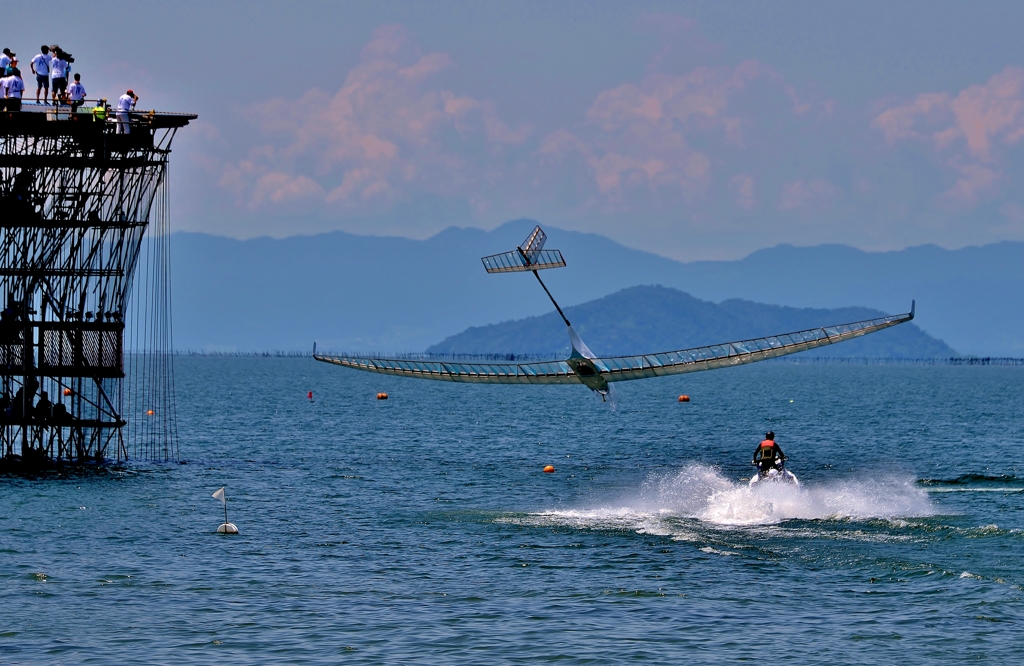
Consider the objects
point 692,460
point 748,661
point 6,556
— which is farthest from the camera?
point 692,460

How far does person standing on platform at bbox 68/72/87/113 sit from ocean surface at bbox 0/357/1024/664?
18.3m

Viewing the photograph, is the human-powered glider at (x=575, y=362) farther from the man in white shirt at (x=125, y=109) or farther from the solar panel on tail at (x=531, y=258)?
the man in white shirt at (x=125, y=109)

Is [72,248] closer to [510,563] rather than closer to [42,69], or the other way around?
[42,69]

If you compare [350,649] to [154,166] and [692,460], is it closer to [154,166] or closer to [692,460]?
[154,166]

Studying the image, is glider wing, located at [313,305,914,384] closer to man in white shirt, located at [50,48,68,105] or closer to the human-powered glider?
Result: the human-powered glider

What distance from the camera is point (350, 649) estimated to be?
34594 mm

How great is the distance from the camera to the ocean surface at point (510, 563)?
3522 cm

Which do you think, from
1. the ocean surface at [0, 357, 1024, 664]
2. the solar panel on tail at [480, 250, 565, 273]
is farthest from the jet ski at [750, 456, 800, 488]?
the solar panel on tail at [480, 250, 565, 273]

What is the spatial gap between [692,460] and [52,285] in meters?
42.2

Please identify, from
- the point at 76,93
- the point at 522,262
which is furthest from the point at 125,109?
the point at 522,262

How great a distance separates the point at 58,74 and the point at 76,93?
156 cm

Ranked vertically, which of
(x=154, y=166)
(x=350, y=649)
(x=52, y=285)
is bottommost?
(x=350, y=649)

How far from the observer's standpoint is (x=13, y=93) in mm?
64625

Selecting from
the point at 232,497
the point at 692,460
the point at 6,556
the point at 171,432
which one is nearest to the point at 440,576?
the point at 6,556
